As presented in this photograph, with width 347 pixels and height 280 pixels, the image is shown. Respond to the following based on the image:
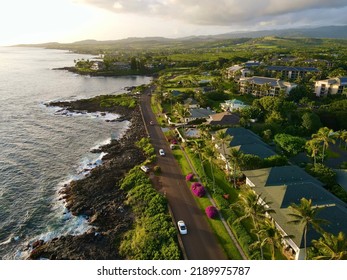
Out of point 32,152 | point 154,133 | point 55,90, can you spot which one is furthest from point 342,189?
point 55,90

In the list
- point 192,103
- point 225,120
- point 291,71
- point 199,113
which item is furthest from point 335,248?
point 291,71

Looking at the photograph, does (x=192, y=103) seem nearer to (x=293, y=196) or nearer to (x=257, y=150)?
(x=257, y=150)

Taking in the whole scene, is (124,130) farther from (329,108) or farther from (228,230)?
(329,108)

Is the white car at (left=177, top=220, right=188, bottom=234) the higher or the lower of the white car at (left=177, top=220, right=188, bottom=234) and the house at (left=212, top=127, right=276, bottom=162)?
the lower

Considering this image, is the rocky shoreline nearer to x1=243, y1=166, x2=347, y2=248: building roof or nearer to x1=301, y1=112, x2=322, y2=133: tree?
x1=243, y1=166, x2=347, y2=248: building roof

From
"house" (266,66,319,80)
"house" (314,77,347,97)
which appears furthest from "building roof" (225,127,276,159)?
"house" (266,66,319,80)

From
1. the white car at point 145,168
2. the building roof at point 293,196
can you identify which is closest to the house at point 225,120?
the white car at point 145,168
